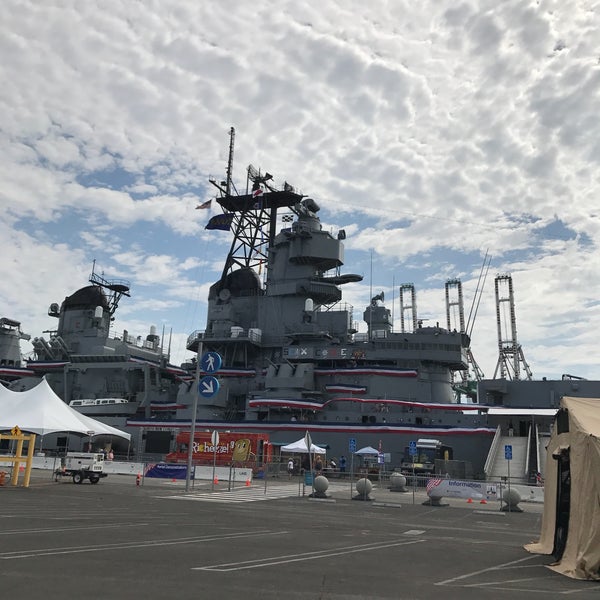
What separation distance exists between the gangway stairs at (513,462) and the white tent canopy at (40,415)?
22679 mm

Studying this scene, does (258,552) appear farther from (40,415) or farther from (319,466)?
(319,466)

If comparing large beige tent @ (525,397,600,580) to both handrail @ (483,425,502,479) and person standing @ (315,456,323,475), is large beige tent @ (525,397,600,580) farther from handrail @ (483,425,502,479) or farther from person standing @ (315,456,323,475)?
person standing @ (315,456,323,475)

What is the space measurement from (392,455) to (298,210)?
23.8 meters

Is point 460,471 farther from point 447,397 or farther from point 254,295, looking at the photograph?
point 254,295

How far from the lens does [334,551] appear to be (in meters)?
11.2

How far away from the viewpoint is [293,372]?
150ft

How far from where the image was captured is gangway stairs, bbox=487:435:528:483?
3350 centimetres

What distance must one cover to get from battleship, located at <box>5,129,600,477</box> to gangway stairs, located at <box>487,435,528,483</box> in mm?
444

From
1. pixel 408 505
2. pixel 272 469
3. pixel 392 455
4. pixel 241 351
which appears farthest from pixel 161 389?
pixel 408 505

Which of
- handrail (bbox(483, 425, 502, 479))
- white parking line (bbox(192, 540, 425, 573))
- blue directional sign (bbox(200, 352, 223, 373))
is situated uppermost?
blue directional sign (bbox(200, 352, 223, 373))

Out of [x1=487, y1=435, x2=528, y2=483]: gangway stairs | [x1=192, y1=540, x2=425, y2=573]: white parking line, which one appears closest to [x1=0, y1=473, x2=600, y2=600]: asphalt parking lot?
[x1=192, y1=540, x2=425, y2=573]: white parking line

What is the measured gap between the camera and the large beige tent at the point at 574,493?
376 inches

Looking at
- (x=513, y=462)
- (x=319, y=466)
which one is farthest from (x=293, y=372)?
(x=513, y=462)

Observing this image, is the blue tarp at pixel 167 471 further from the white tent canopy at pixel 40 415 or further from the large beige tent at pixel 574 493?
the large beige tent at pixel 574 493
